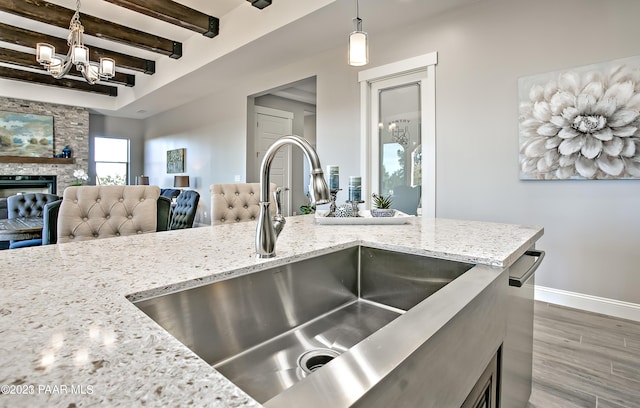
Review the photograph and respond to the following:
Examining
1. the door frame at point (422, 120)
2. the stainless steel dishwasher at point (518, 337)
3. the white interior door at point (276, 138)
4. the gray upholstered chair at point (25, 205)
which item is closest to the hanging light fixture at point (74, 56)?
the gray upholstered chair at point (25, 205)

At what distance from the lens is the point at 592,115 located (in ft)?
8.32

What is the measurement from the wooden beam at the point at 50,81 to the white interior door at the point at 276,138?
3.74 meters

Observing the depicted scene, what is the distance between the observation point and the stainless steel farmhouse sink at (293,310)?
2.62 ft

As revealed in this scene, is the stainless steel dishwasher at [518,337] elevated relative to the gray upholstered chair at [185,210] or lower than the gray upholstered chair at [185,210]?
lower

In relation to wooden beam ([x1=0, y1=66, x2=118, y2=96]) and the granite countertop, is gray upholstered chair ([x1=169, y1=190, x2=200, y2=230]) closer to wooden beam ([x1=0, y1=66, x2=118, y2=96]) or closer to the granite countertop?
the granite countertop

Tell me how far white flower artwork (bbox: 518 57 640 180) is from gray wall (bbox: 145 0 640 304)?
0.08 meters

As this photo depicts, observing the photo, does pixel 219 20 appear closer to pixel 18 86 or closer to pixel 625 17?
pixel 625 17

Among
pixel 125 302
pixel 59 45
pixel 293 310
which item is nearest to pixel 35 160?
pixel 59 45

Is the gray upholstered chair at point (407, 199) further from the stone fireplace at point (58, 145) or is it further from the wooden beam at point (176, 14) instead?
the stone fireplace at point (58, 145)

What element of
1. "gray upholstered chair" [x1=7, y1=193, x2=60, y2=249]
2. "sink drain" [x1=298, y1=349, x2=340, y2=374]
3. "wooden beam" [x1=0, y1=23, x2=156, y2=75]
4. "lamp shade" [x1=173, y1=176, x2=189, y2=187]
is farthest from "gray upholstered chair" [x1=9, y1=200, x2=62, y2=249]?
"lamp shade" [x1=173, y1=176, x2=189, y2=187]

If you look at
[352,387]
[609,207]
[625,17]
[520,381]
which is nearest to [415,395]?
[352,387]

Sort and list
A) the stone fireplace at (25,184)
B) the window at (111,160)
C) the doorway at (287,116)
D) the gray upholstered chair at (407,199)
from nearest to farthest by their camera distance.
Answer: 1. the gray upholstered chair at (407,199)
2. the doorway at (287,116)
3. the stone fireplace at (25,184)
4. the window at (111,160)

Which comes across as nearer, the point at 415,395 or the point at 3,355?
the point at 3,355

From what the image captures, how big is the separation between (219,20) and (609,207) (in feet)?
14.9
